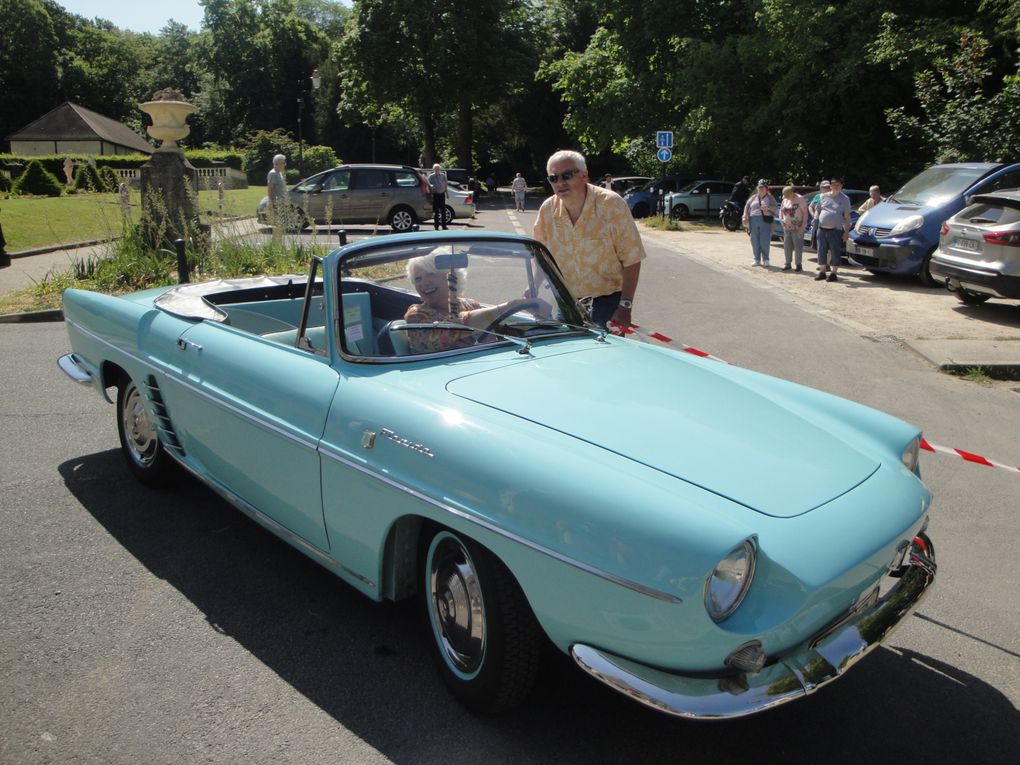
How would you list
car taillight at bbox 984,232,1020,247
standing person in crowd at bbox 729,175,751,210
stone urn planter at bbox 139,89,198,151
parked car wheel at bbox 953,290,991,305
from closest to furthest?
1. car taillight at bbox 984,232,1020,247
2. parked car wheel at bbox 953,290,991,305
3. stone urn planter at bbox 139,89,198,151
4. standing person in crowd at bbox 729,175,751,210

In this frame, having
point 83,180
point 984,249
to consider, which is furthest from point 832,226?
point 83,180

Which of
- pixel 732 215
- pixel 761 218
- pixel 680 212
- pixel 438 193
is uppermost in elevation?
pixel 438 193

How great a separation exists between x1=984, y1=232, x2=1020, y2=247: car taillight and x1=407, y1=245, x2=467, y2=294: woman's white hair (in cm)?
887

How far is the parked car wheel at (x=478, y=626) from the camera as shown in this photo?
257cm

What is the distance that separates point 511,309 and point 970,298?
33.5 feet

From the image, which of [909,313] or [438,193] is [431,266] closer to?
[909,313]

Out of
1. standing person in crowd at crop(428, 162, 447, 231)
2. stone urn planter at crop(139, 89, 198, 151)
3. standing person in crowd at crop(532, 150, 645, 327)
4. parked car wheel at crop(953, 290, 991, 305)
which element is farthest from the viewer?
standing person in crowd at crop(428, 162, 447, 231)

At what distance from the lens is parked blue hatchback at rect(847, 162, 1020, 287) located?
1312cm

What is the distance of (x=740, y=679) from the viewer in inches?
87.9

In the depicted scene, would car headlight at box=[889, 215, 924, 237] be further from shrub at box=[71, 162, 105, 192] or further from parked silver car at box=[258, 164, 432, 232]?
shrub at box=[71, 162, 105, 192]

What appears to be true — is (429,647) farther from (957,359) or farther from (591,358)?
(957,359)

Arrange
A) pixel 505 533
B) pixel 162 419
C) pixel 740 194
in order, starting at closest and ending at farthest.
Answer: pixel 505 533
pixel 162 419
pixel 740 194

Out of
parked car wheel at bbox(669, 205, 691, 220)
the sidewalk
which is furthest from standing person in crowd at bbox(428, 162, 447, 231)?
parked car wheel at bbox(669, 205, 691, 220)

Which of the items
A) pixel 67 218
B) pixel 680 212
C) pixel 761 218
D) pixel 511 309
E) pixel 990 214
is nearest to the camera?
pixel 511 309
